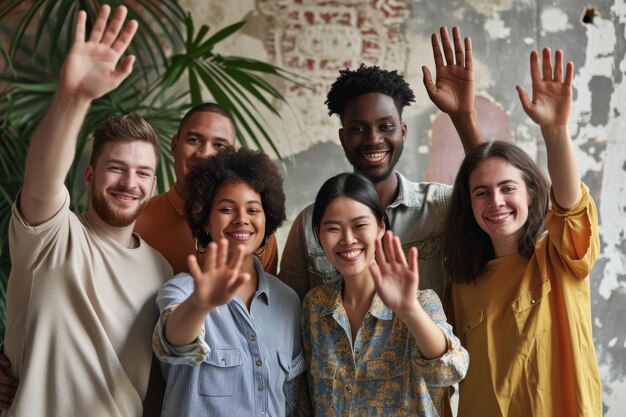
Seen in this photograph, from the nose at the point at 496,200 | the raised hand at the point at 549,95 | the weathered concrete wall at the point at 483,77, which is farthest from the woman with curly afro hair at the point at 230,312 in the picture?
the weathered concrete wall at the point at 483,77

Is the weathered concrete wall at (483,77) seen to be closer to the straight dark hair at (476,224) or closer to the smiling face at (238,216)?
the straight dark hair at (476,224)

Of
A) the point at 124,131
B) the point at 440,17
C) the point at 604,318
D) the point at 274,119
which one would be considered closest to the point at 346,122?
the point at 124,131

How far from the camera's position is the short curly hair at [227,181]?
208 centimetres

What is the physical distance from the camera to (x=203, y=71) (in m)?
3.17

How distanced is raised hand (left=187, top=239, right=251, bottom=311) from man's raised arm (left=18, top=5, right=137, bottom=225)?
391mm

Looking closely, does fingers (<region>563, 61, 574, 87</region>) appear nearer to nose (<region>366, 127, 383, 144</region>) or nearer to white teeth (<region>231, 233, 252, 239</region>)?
nose (<region>366, 127, 383, 144</region>)

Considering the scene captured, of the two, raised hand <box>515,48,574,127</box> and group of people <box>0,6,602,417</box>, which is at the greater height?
raised hand <box>515,48,574,127</box>

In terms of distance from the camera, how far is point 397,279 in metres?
1.72

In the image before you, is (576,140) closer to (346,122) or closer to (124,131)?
(346,122)

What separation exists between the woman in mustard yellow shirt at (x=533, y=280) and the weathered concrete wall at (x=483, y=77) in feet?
5.72

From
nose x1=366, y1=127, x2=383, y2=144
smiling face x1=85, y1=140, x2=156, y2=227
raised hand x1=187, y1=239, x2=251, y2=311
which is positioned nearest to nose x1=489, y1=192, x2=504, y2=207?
nose x1=366, y1=127, x2=383, y2=144

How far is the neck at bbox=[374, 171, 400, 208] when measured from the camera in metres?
2.44

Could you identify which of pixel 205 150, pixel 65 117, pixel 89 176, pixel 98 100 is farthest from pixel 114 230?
pixel 98 100

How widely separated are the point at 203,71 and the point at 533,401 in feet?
6.67
